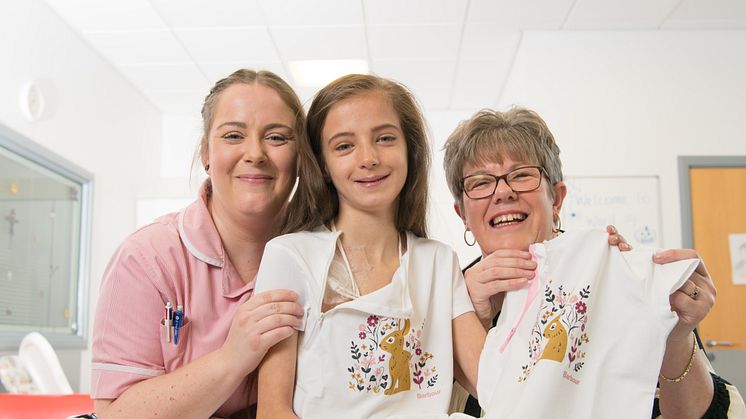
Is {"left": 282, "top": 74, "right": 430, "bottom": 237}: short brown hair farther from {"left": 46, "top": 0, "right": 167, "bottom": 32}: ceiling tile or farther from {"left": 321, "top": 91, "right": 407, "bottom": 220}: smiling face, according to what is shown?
{"left": 46, "top": 0, "right": 167, "bottom": 32}: ceiling tile

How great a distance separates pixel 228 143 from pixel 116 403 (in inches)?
25.5

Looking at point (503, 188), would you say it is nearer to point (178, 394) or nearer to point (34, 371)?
point (178, 394)

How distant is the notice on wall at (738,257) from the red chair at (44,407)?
412 cm

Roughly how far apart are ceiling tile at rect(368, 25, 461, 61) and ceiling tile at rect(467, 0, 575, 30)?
0.27m

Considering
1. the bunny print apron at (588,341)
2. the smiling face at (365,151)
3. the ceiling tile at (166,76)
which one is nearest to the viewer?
the bunny print apron at (588,341)

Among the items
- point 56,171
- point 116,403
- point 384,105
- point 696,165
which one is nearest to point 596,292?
point 384,105

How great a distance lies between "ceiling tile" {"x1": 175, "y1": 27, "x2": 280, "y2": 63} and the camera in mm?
5125

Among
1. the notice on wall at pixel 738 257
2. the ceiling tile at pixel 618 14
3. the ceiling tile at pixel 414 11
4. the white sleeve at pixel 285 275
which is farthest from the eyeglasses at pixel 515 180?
the notice on wall at pixel 738 257

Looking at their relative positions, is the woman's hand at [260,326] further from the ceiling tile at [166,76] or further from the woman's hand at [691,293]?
the ceiling tile at [166,76]

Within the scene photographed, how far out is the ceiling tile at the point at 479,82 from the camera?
5.77m

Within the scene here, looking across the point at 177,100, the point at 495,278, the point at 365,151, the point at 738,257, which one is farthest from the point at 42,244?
the point at 738,257

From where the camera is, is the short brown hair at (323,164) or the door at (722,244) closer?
the short brown hair at (323,164)

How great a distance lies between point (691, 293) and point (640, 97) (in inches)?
155

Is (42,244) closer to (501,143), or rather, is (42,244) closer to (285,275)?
(285,275)
